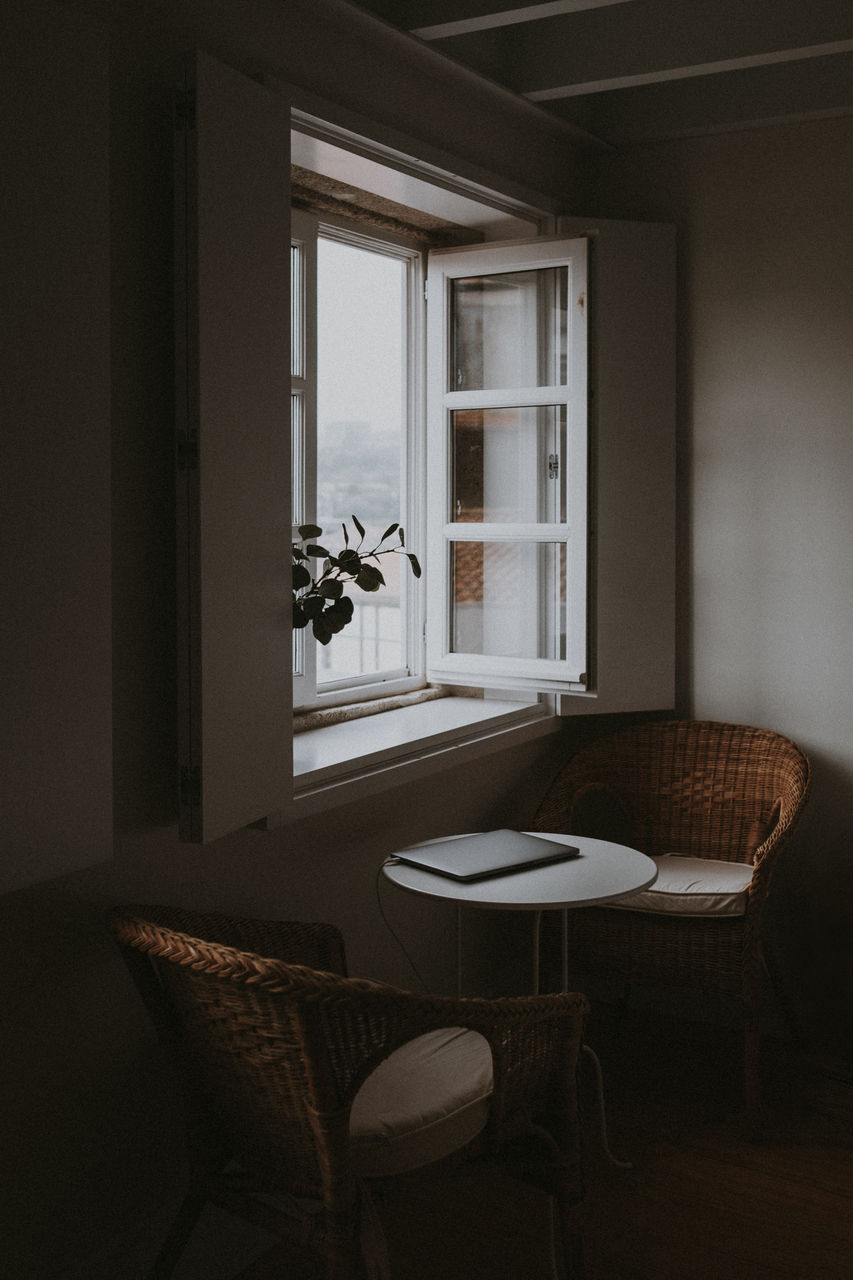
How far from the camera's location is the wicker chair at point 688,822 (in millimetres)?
2951

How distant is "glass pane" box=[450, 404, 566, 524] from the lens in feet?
11.0

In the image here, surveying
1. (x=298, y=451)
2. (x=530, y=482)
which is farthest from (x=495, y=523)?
(x=298, y=451)

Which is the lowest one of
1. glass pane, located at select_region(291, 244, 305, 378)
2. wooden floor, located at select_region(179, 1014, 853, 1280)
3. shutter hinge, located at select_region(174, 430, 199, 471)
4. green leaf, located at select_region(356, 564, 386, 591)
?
wooden floor, located at select_region(179, 1014, 853, 1280)

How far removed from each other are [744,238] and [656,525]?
2.87 feet

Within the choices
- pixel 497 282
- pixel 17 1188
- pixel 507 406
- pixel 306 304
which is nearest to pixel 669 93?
pixel 497 282

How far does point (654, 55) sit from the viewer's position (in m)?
3.03

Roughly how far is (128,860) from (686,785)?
1.88 m

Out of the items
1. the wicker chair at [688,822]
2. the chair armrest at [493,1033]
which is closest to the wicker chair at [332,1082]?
Answer: the chair armrest at [493,1033]

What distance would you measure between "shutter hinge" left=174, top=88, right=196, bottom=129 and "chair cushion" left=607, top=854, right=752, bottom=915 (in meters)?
1.97

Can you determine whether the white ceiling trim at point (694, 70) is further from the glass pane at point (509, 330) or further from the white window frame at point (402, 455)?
the white window frame at point (402, 455)

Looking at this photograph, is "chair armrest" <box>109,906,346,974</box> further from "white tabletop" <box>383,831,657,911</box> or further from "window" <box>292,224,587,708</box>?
"window" <box>292,224,587,708</box>

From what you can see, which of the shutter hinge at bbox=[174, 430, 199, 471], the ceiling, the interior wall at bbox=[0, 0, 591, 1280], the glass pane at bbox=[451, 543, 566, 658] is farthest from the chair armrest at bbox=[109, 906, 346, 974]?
the ceiling

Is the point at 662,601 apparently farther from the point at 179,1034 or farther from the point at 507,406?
the point at 179,1034

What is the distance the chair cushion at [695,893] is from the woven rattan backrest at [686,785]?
0.22 meters
